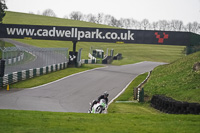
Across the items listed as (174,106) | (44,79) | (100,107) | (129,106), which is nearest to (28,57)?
(44,79)

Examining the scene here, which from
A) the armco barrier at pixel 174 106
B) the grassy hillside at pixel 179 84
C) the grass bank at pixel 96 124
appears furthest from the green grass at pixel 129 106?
the grass bank at pixel 96 124

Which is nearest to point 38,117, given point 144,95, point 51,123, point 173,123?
point 51,123

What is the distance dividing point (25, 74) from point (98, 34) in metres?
10.3

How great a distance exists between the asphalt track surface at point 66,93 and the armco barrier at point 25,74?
164 centimetres

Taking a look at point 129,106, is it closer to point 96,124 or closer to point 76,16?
point 96,124

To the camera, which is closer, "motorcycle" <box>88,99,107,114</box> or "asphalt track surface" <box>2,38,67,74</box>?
"motorcycle" <box>88,99,107,114</box>

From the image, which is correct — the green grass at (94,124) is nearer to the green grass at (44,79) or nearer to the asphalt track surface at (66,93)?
the asphalt track surface at (66,93)

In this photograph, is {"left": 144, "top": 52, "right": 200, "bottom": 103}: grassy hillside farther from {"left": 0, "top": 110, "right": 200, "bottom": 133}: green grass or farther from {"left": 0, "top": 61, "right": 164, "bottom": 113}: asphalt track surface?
{"left": 0, "top": 110, "right": 200, "bottom": 133}: green grass

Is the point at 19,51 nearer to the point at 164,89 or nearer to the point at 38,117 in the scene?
the point at 164,89

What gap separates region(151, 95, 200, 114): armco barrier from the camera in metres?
14.8

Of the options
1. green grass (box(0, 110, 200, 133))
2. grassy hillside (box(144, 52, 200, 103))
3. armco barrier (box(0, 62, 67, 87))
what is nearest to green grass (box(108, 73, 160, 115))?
grassy hillside (box(144, 52, 200, 103))

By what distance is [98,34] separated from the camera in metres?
35.0

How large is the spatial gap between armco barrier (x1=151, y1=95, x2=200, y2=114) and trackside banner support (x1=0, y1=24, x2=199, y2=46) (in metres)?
15.6

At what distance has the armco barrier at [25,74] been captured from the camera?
2356 cm
